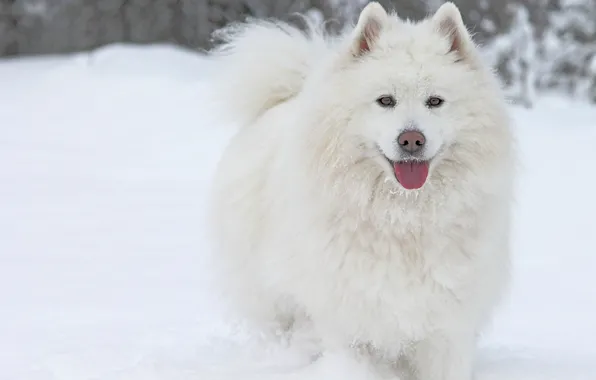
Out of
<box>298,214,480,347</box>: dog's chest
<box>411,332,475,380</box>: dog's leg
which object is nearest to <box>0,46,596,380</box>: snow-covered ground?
<box>411,332,475,380</box>: dog's leg

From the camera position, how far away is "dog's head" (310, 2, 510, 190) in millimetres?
3156

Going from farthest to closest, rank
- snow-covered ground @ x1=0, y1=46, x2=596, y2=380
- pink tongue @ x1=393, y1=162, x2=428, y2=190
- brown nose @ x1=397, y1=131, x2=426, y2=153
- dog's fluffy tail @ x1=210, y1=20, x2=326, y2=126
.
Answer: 1. dog's fluffy tail @ x1=210, y1=20, x2=326, y2=126
2. snow-covered ground @ x1=0, y1=46, x2=596, y2=380
3. pink tongue @ x1=393, y1=162, x2=428, y2=190
4. brown nose @ x1=397, y1=131, x2=426, y2=153

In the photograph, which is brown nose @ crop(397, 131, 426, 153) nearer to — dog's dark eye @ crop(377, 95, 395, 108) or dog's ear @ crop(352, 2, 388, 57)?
dog's dark eye @ crop(377, 95, 395, 108)

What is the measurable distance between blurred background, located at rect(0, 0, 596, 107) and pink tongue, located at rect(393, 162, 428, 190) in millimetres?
10014

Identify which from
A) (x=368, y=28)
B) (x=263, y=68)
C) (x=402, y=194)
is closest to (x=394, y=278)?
(x=402, y=194)

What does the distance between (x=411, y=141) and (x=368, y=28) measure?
575mm

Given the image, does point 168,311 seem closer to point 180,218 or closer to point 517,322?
point 517,322

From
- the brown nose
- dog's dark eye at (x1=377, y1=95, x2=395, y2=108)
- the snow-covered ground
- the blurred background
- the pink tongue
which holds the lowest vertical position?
the snow-covered ground

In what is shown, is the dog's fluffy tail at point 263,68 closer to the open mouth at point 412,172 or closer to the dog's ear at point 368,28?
the dog's ear at point 368,28

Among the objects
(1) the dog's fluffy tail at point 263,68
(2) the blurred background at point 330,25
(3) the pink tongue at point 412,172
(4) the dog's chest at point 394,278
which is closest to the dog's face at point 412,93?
(3) the pink tongue at point 412,172

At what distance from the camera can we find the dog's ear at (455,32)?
335cm

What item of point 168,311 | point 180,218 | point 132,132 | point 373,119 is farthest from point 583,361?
point 132,132

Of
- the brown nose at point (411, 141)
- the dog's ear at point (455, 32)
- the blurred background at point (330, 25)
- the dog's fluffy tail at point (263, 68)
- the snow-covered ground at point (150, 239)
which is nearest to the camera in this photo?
the brown nose at point (411, 141)

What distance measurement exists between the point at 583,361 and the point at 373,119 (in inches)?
64.1
